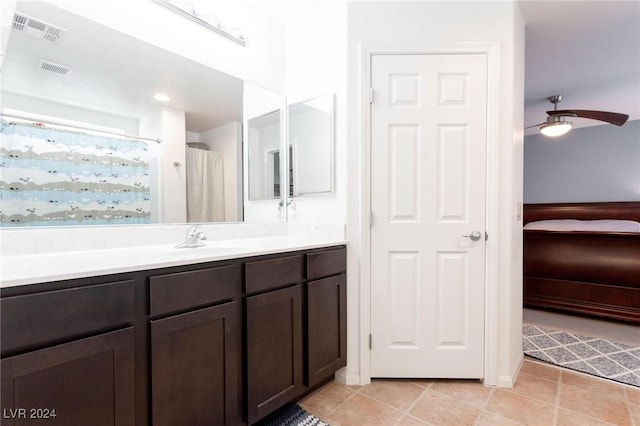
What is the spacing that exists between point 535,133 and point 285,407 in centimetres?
544

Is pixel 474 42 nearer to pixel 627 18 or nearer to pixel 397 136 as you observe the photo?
pixel 397 136

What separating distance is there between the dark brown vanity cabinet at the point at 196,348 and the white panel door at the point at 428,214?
1.00m

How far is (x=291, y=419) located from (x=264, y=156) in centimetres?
167

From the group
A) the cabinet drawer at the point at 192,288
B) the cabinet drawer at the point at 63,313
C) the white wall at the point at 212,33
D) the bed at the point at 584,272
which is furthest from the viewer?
the bed at the point at 584,272

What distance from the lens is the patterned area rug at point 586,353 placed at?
2178mm

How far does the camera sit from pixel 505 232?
78.2 inches

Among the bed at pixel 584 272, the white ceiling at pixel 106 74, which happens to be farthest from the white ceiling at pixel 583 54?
the white ceiling at pixel 106 74

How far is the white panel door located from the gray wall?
397 cm

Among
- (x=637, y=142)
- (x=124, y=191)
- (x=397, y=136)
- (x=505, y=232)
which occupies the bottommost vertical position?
(x=505, y=232)

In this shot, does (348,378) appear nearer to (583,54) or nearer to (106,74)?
(106,74)

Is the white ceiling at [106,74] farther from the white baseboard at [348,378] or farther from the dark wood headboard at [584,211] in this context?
the dark wood headboard at [584,211]

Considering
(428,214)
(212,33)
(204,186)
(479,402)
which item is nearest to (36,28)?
(212,33)

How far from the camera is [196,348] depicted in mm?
1240

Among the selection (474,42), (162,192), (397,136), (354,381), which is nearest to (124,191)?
(162,192)
